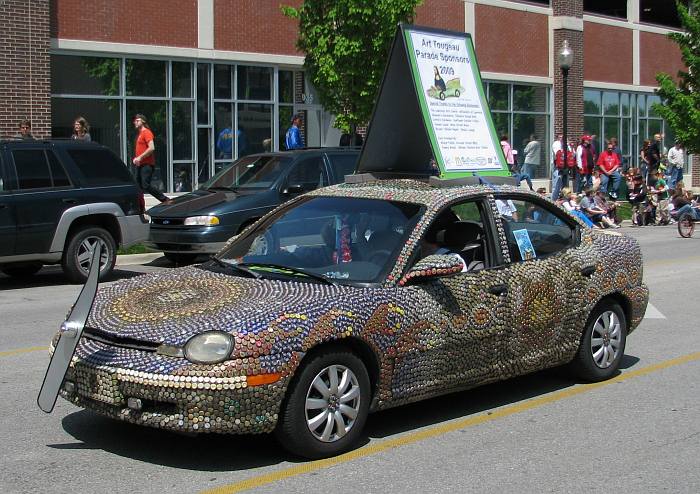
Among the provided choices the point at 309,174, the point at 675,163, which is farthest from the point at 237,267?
the point at 675,163

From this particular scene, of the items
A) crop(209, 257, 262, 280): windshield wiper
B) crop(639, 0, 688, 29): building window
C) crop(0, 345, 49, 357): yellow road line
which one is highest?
crop(639, 0, 688, 29): building window

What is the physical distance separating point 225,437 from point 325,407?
0.85m

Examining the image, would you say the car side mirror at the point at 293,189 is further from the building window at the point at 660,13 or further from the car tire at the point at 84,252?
the building window at the point at 660,13

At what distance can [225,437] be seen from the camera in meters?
6.21

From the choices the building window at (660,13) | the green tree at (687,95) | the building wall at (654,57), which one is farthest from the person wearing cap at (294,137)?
the building window at (660,13)


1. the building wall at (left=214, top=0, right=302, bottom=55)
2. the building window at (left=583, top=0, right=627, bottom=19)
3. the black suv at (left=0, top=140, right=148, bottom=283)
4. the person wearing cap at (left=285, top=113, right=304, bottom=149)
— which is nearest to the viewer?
the black suv at (left=0, top=140, right=148, bottom=283)

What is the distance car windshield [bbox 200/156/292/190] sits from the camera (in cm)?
1617

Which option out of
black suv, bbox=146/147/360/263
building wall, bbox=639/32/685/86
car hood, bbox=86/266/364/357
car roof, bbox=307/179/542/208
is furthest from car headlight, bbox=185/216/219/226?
building wall, bbox=639/32/685/86

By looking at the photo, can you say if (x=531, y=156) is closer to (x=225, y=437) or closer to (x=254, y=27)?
(x=254, y=27)

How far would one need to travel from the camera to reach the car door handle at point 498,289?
6.68 m

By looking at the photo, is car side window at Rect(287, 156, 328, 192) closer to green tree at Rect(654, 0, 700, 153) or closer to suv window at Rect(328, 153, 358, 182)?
suv window at Rect(328, 153, 358, 182)

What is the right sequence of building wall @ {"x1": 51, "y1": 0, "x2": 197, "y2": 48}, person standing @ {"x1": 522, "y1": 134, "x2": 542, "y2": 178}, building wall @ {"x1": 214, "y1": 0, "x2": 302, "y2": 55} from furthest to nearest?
person standing @ {"x1": 522, "y1": 134, "x2": 542, "y2": 178}
building wall @ {"x1": 214, "y1": 0, "x2": 302, "y2": 55}
building wall @ {"x1": 51, "y1": 0, "x2": 197, "y2": 48}

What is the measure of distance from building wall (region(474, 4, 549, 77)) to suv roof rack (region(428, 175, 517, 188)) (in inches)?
877

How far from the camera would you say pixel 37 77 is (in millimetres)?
20219
